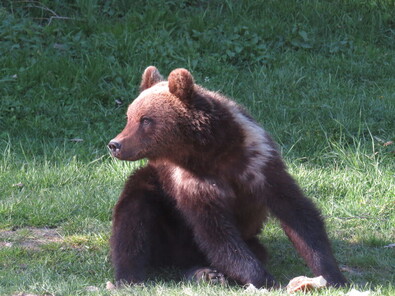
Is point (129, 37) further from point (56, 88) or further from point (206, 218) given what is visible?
point (206, 218)

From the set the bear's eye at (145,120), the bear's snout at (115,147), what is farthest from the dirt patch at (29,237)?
the bear's eye at (145,120)

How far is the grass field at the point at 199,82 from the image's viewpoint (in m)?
6.33

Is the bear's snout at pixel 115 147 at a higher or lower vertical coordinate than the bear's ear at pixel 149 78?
lower

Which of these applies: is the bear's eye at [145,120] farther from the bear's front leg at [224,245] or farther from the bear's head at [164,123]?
the bear's front leg at [224,245]

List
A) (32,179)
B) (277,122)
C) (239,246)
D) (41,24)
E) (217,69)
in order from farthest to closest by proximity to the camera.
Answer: (41,24)
(217,69)
(277,122)
(32,179)
(239,246)

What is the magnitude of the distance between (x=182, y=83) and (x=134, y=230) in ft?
3.62

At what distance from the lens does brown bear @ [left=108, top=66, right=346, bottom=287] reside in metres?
5.52

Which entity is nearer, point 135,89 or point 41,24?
point 135,89

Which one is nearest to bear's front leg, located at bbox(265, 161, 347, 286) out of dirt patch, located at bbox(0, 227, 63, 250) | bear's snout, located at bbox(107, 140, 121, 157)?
bear's snout, located at bbox(107, 140, 121, 157)

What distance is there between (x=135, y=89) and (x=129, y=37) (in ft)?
3.45

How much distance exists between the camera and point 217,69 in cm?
1021

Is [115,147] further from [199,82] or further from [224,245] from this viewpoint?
[199,82]

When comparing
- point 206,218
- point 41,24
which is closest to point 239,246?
point 206,218

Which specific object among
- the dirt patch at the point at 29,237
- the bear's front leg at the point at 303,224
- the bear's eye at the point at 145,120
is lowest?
the dirt patch at the point at 29,237
